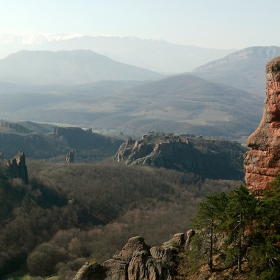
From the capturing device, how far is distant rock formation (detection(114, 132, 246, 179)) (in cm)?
17450

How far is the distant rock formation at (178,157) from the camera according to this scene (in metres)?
174

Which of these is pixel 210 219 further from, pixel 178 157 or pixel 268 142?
pixel 178 157

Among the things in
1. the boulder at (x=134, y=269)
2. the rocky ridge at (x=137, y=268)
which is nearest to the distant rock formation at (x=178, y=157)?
the rocky ridge at (x=137, y=268)

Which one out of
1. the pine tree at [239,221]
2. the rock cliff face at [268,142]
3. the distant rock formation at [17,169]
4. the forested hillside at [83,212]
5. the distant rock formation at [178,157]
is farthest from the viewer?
the distant rock formation at [178,157]

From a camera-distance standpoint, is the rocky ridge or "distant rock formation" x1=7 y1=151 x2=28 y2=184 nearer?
the rocky ridge

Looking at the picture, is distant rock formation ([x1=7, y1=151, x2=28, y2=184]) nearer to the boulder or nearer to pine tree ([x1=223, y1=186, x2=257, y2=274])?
the boulder

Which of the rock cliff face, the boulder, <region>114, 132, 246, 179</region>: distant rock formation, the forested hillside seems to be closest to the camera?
the boulder

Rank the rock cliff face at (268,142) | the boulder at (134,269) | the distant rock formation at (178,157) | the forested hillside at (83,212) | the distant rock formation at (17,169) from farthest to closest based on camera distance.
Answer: the distant rock formation at (178,157), the distant rock formation at (17,169), the forested hillside at (83,212), the rock cliff face at (268,142), the boulder at (134,269)

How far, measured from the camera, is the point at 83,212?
343 feet

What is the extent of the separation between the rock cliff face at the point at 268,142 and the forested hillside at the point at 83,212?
3572 centimetres

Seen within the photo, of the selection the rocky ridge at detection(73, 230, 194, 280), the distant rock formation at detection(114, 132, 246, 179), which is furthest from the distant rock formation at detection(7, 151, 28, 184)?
the rocky ridge at detection(73, 230, 194, 280)

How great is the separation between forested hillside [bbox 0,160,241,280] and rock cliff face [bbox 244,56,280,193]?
35.7 m

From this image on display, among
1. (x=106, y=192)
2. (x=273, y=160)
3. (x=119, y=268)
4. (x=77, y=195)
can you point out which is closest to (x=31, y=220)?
(x=77, y=195)

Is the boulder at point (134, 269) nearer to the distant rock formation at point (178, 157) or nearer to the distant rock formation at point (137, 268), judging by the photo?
the distant rock formation at point (137, 268)
